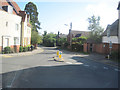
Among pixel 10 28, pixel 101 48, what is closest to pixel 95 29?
pixel 101 48

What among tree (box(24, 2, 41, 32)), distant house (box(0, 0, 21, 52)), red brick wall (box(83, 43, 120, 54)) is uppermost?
tree (box(24, 2, 41, 32))

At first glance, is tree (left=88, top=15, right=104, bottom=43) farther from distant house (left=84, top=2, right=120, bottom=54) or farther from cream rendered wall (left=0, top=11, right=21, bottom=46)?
cream rendered wall (left=0, top=11, right=21, bottom=46)

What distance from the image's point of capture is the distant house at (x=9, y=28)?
22938 mm

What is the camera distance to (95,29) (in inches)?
1476

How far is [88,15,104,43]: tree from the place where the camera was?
35.3m

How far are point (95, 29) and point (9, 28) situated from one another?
72.9 feet

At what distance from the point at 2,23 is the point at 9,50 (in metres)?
4.50

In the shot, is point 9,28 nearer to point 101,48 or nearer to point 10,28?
point 10,28

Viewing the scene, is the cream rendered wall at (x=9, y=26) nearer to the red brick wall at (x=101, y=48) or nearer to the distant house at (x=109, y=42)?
the red brick wall at (x=101, y=48)

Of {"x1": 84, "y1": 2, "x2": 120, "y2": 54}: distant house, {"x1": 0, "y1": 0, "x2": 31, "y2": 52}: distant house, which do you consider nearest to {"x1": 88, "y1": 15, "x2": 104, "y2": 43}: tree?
{"x1": 84, "y1": 2, "x2": 120, "y2": 54}: distant house

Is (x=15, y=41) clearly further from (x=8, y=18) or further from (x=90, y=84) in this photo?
(x=90, y=84)

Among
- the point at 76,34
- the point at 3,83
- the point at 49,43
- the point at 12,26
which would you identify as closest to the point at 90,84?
the point at 3,83

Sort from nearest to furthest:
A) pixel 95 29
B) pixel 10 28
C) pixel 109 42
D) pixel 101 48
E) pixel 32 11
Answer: pixel 10 28 → pixel 109 42 → pixel 101 48 → pixel 95 29 → pixel 32 11

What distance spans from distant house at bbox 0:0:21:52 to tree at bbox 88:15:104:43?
18242 millimetres
